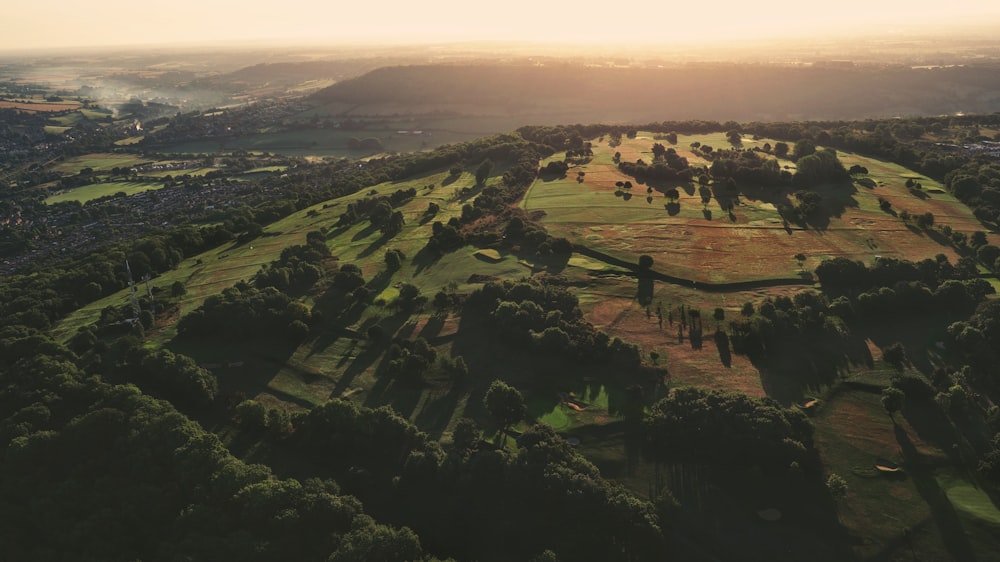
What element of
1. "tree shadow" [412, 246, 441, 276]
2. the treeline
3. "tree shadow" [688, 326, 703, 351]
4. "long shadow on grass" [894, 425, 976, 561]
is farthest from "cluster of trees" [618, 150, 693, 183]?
the treeline

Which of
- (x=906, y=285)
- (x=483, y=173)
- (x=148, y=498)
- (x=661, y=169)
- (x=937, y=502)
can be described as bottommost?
(x=148, y=498)

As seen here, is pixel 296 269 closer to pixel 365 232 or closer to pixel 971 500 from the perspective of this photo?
pixel 365 232

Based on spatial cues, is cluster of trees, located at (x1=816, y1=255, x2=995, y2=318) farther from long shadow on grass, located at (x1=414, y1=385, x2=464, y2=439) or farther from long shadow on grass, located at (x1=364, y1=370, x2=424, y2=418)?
long shadow on grass, located at (x1=364, y1=370, x2=424, y2=418)

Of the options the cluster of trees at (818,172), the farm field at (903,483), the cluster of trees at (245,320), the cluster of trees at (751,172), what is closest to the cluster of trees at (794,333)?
the farm field at (903,483)

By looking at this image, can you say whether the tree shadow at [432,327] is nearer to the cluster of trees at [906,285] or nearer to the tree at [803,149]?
the cluster of trees at [906,285]

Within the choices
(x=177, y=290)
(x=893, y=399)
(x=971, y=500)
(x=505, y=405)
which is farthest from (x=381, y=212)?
(x=971, y=500)
